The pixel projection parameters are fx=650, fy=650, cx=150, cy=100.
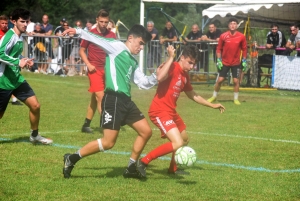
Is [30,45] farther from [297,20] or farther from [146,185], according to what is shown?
[146,185]

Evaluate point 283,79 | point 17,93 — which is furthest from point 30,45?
point 17,93

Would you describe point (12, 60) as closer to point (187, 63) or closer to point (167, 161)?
point (167, 161)

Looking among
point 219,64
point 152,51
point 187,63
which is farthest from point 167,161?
point 152,51

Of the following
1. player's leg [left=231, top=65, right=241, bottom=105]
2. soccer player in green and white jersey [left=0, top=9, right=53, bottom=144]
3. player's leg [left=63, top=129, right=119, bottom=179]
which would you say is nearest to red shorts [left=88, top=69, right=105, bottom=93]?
soccer player in green and white jersey [left=0, top=9, right=53, bottom=144]

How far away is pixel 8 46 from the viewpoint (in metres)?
9.59

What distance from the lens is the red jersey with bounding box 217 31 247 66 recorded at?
57.9ft

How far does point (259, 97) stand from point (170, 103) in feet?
37.5

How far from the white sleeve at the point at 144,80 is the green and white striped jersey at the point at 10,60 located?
245 centimetres

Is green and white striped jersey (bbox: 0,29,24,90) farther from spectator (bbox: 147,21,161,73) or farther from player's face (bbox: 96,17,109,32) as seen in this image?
spectator (bbox: 147,21,161,73)

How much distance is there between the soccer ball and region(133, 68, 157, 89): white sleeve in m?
0.88

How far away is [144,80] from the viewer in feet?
25.3

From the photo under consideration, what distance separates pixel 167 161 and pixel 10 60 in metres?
2.74

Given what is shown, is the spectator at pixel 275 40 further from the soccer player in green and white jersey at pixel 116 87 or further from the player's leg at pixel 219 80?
the soccer player in green and white jersey at pixel 116 87

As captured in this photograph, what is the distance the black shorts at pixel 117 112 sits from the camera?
775cm
